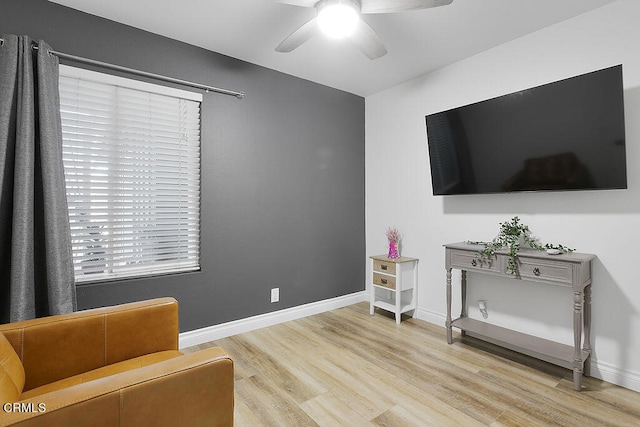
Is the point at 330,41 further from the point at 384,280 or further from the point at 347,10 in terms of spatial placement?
the point at 384,280

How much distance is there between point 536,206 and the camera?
253 cm

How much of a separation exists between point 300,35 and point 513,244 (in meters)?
2.05

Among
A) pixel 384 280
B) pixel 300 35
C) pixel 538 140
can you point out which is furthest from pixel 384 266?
pixel 300 35

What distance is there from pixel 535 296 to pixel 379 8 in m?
2.34

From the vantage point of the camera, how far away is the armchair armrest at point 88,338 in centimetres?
142

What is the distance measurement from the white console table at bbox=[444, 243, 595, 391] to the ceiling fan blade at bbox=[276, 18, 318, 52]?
1.94m

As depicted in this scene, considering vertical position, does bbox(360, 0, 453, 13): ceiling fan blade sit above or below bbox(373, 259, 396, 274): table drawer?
above

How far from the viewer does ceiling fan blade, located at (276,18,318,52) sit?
2008 mm

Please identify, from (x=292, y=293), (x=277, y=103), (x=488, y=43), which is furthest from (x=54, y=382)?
(x=488, y=43)

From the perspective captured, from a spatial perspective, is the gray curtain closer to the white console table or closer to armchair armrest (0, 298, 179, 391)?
armchair armrest (0, 298, 179, 391)

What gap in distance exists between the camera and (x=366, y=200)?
13.2ft

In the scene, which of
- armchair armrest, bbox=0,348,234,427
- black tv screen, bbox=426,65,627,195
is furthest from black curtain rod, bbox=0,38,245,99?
armchair armrest, bbox=0,348,234,427

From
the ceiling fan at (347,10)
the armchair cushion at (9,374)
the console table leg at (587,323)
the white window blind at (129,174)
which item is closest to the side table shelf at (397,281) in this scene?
the console table leg at (587,323)

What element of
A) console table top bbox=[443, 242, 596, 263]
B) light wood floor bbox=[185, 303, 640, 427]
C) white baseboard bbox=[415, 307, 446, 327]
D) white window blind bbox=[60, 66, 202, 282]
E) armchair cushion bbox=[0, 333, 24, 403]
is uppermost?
white window blind bbox=[60, 66, 202, 282]
